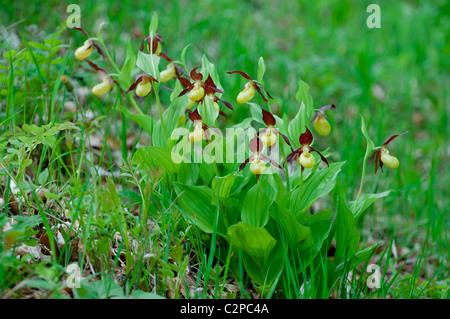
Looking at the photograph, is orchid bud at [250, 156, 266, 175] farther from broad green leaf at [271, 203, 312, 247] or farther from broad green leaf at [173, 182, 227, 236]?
broad green leaf at [173, 182, 227, 236]

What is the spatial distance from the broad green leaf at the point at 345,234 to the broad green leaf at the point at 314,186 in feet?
0.29

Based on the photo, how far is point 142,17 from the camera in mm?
3627

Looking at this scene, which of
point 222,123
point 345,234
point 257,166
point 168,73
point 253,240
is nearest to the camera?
point 257,166

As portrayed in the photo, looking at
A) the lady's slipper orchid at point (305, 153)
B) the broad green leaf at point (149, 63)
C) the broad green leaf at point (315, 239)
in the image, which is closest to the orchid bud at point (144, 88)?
the broad green leaf at point (149, 63)

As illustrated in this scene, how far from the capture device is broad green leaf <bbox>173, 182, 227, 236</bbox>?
1.57 m

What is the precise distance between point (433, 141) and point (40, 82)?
3214mm

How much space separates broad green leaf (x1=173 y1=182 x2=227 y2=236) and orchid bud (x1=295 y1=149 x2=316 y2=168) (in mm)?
390

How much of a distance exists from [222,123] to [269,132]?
4.62 feet

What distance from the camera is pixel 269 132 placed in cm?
139

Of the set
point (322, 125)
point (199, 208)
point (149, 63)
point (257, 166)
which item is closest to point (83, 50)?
point (149, 63)

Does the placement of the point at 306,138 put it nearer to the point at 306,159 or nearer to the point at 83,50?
the point at 306,159

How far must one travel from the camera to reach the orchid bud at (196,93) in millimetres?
1407

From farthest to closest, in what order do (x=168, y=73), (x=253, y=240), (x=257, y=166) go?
(x=168, y=73) → (x=253, y=240) → (x=257, y=166)

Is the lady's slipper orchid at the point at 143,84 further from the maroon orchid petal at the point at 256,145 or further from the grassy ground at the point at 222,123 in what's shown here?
the maroon orchid petal at the point at 256,145
